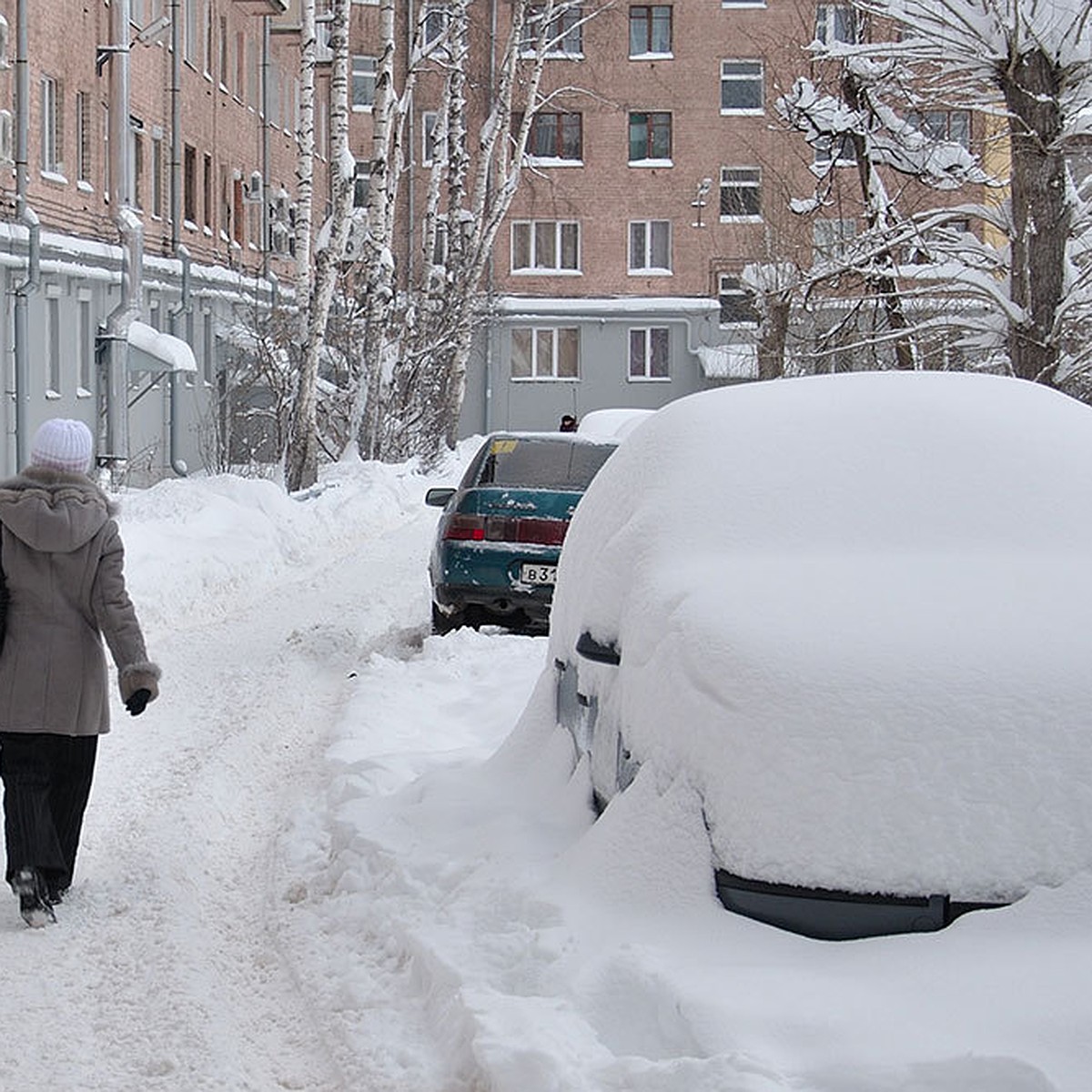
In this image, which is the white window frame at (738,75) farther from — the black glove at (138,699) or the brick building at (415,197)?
the black glove at (138,699)

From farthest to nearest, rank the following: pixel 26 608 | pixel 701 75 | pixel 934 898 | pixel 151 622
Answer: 1. pixel 701 75
2. pixel 151 622
3. pixel 26 608
4. pixel 934 898

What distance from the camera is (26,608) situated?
7.04 meters

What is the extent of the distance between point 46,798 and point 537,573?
6580 mm

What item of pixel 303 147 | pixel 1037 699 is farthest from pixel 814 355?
pixel 303 147

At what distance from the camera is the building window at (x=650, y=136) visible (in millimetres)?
54625

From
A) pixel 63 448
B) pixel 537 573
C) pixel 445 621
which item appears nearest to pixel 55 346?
pixel 445 621

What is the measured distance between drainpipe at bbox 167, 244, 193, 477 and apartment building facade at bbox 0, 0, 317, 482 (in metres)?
0.05

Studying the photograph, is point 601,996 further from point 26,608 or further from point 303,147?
point 303,147

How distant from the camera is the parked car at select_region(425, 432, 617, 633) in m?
13.2

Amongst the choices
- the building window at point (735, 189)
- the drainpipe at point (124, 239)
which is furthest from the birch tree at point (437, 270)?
the building window at point (735, 189)

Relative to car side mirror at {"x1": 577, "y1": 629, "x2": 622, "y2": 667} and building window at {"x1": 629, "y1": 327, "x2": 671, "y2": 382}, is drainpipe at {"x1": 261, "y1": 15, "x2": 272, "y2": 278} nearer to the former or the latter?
building window at {"x1": 629, "y1": 327, "x2": 671, "y2": 382}

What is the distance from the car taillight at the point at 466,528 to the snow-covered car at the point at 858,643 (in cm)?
605

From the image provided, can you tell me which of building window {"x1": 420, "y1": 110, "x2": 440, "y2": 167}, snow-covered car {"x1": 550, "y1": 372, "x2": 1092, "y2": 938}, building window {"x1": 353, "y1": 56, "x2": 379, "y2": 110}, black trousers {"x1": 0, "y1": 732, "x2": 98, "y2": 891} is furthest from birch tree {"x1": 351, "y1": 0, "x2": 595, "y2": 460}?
snow-covered car {"x1": 550, "y1": 372, "x2": 1092, "y2": 938}

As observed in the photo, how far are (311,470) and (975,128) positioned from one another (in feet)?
52.8
